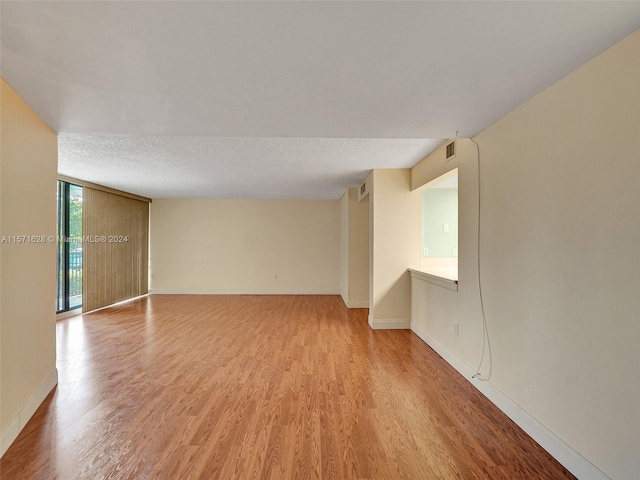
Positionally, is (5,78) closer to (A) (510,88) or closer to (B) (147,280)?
(A) (510,88)

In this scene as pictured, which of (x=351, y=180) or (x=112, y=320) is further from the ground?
(x=351, y=180)

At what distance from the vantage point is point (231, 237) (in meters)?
9.21

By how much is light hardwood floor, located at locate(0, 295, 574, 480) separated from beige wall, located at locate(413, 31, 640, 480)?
1.31 ft

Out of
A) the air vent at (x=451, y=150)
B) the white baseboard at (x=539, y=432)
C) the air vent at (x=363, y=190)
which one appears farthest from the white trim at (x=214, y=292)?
the air vent at (x=451, y=150)

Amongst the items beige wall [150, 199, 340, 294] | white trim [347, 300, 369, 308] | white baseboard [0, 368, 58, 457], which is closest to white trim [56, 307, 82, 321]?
beige wall [150, 199, 340, 294]

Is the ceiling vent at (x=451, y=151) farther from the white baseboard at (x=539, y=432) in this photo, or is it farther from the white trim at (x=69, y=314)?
the white trim at (x=69, y=314)

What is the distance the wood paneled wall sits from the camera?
22.1 feet

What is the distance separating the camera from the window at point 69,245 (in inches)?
248

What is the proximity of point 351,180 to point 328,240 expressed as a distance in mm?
3071

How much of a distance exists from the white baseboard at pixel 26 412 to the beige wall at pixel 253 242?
604cm

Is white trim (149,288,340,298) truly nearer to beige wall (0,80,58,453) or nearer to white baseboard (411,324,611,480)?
white baseboard (411,324,611,480)

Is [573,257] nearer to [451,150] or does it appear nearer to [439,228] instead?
[451,150]

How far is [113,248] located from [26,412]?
558 cm

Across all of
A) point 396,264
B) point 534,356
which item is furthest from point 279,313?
point 534,356
